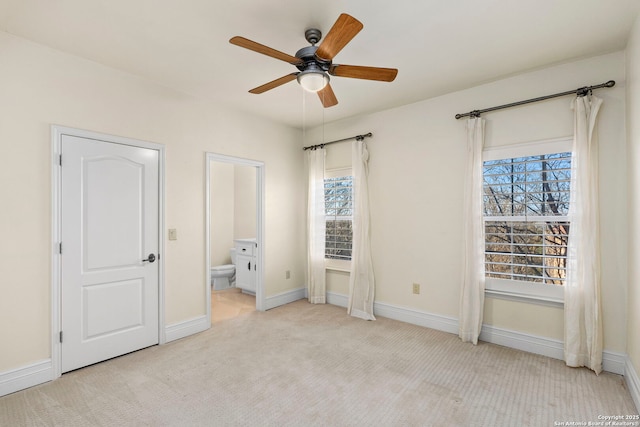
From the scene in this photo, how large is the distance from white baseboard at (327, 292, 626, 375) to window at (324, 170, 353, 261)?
3.02ft

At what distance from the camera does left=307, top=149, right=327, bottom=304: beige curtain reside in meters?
4.58

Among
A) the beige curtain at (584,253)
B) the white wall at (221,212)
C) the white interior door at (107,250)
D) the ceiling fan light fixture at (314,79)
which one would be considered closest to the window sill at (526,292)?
the beige curtain at (584,253)

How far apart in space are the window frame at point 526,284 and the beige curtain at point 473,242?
0.12 m

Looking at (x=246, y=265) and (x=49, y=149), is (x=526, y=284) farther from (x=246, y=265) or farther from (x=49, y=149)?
(x=49, y=149)

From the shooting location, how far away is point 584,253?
262cm

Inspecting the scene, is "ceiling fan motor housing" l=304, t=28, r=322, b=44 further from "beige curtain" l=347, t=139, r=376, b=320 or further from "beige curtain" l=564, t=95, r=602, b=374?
"beige curtain" l=564, t=95, r=602, b=374

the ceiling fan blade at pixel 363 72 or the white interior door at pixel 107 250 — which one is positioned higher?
the ceiling fan blade at pixel 363 72

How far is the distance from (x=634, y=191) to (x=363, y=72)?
2170 millimetres

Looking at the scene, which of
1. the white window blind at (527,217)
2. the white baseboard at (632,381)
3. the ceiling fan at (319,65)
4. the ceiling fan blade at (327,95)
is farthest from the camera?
the white window blind at (527,217)

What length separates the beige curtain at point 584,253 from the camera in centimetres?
257

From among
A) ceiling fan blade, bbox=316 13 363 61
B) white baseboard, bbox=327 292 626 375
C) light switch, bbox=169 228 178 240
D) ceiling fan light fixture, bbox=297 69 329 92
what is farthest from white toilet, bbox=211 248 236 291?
ceiling fan blade, bbox=316 13 363 61

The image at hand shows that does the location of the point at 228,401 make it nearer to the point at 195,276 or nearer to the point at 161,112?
the point at 195,276

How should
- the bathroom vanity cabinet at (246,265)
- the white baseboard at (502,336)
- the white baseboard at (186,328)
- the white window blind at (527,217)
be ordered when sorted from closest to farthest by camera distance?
the white baseboard at (502,336), the white window blind at (527,217), the white baseboard at (186,328), the bathroom vanity cabinet at (246,265)

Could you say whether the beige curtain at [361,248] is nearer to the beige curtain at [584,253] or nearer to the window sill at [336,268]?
the window sill at [336,268]
